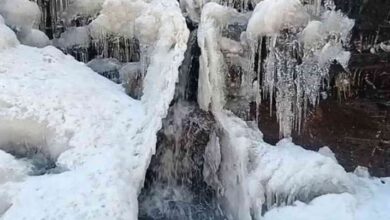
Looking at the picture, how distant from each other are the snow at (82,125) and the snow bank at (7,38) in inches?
1.7

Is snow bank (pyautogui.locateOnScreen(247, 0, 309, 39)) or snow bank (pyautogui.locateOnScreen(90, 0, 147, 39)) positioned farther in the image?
snow bank (pyautogui.locateOnScreen(90, 0, 147, 39))

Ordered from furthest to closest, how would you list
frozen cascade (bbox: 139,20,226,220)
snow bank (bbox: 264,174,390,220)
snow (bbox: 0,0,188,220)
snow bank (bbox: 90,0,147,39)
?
snow bank (bbox: 90,0,147,39)
frozen cascade (bbox: 139,20,226,220)
snow bank (bbox: 264,174,390,220)
snow (bbox: 0,0,188,220)

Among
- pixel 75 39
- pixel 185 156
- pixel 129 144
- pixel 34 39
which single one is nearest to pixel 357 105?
pixel 185 156

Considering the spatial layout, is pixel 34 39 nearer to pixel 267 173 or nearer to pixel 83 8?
pixel 83 8

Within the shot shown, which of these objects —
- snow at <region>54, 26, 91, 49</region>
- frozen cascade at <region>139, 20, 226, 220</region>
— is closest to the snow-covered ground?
frozen cascade at <region>139, 20, 226, 220</region>

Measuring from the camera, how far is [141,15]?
5270 millimetres

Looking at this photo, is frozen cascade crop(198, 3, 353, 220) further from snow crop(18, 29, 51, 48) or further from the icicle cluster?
snow crop(18, 29, 51, 48)

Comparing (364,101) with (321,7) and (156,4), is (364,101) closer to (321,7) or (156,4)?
(321,7)

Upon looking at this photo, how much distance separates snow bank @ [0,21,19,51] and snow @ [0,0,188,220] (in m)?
0.04

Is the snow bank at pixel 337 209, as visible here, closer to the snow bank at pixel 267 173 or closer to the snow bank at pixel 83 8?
the snow bank at pixel 267 173

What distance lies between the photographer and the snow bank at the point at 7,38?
16.7 feet

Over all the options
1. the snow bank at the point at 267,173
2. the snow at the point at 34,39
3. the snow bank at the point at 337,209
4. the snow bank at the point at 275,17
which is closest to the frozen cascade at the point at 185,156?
the snow bank at the point at 267,173

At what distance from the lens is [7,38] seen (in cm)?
513

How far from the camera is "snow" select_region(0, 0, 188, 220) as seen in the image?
401cm
